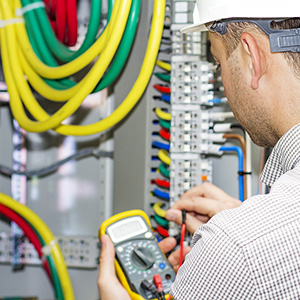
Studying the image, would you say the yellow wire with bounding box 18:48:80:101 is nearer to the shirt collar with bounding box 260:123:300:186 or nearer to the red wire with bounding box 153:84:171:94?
the red wire with bounding box 153:84:171:94

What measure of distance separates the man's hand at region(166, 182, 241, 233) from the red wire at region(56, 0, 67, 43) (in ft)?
2.38

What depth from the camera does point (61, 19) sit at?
163cm

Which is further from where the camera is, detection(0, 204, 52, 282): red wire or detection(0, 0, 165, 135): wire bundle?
detection(0, 204, 52, 282): red wire

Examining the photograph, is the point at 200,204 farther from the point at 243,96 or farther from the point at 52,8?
the point at 52,8

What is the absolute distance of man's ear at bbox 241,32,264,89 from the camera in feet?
2.94

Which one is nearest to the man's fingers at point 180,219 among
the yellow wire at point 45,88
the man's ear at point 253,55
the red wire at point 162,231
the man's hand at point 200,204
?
the man's hand at point 200,204

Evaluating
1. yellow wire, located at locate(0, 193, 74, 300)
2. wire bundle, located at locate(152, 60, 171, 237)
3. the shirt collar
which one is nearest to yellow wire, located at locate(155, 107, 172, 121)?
wire bundle, located at locate(152, 60, 171, 237)

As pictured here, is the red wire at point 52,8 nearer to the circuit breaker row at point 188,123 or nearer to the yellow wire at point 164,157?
the circuit breaker row at point 188,123

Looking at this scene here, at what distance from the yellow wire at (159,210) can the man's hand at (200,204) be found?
0.07 metres

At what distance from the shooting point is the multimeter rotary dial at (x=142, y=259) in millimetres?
1273

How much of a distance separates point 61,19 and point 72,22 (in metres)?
0.04

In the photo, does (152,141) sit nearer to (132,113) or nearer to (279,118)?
(132,113)

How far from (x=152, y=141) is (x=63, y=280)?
0.64m

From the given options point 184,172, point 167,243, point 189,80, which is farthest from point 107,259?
point 189,80
